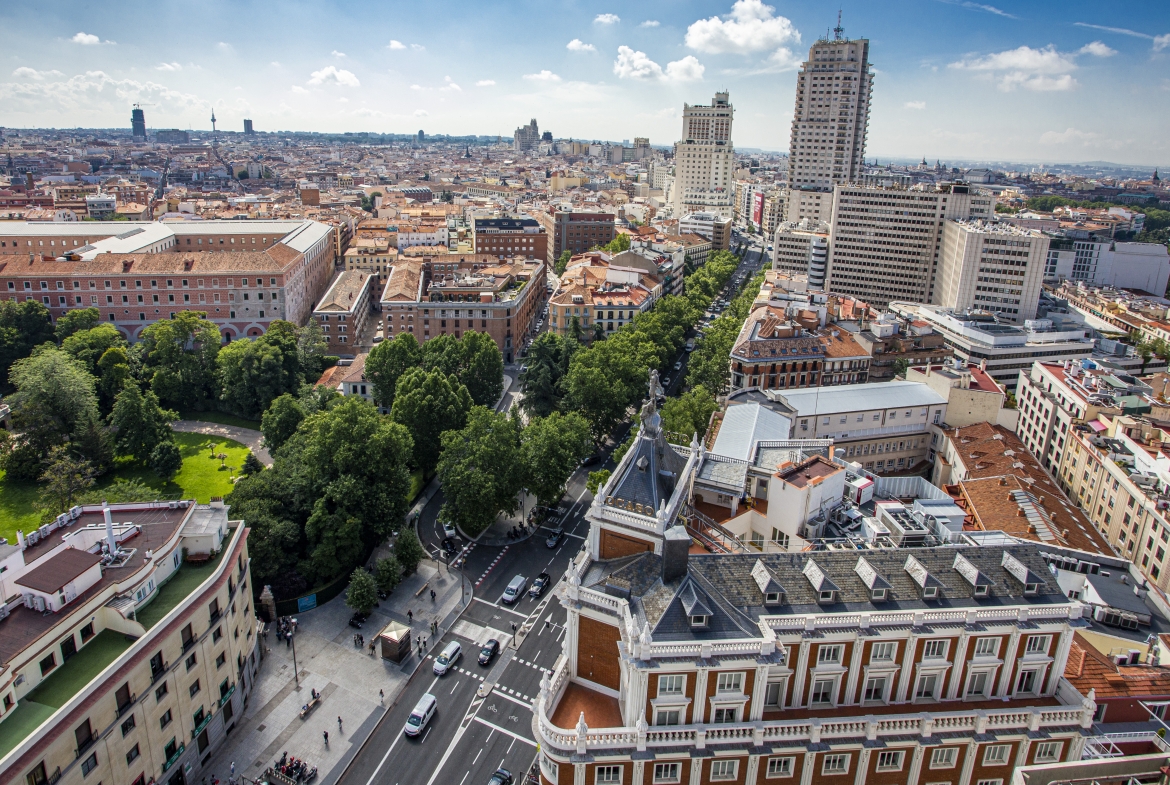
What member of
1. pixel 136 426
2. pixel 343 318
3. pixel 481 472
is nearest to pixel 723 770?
pixel 481 472

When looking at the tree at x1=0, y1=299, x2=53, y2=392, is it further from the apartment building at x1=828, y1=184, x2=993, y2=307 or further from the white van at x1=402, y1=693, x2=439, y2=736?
the apartment building at x1=828, y1=184, x2=993, y2=307

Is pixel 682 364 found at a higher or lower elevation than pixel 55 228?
lower

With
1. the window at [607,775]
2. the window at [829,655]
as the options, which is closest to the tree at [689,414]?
the window at [829,655]

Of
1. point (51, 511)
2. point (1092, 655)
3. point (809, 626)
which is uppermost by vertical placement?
point (809, 626)

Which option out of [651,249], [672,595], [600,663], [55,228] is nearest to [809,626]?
[672,595]

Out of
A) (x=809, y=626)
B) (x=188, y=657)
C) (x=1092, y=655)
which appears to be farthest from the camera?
(x=188, y=657)

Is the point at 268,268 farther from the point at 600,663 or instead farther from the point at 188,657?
the point at 600,663

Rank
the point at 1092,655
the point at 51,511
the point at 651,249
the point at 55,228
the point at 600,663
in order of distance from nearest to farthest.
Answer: the point at 600,663 → the point at 1092,655 → the point at 51,511 → the point at 55,228 → the point at 651,249

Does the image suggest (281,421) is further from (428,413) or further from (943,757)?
(943,757)
